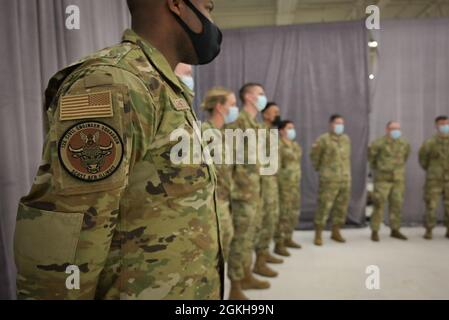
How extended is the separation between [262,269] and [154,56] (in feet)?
8.00

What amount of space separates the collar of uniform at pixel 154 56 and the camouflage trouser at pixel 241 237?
1.67 metres

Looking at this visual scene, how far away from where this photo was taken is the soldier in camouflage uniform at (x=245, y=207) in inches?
89.0

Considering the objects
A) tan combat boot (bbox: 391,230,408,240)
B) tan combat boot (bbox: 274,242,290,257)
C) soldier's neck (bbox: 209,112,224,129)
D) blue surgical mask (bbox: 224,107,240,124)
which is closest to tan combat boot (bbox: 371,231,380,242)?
tan combat boot (bbox: 391,230,408,240)

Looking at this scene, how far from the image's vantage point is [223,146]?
234cm

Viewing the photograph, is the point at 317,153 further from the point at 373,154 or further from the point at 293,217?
the point at 293,217

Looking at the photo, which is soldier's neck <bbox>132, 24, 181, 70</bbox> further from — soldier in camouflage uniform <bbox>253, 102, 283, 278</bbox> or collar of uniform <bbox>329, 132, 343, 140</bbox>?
collar of uniform <bbox>329, 132, 343, 140</bbox>

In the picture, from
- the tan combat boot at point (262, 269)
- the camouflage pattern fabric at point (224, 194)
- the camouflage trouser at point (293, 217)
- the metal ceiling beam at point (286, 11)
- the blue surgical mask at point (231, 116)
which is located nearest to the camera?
the camouflage pattern fabric at point (224, 194)

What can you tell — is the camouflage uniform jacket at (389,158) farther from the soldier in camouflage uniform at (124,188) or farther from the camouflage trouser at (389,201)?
the soldier in camouflage uniform at (124,188)

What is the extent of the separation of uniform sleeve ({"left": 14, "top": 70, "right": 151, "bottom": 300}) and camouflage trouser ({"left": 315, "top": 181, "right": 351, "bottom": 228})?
11.6 feet

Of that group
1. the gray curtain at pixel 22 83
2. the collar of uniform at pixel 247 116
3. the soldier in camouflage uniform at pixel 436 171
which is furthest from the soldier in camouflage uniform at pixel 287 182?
the gray curtain at pixel 22 83

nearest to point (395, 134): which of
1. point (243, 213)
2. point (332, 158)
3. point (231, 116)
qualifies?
point (332, 158)

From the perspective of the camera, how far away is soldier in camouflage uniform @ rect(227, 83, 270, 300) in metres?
2.26
